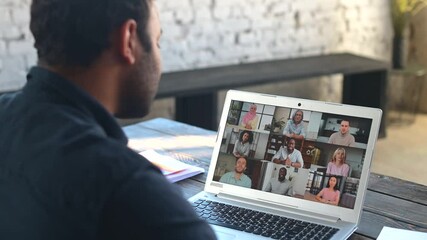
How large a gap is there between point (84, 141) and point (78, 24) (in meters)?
0.18

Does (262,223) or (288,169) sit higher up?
(288,169)

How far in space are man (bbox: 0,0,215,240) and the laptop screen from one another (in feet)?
1.89

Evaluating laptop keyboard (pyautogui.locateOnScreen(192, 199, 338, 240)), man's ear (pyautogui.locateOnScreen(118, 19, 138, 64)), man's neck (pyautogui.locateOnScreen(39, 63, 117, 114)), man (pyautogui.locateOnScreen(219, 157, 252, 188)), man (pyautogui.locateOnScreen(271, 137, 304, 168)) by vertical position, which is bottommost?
laptop keyboard (pyautogui.locateOnScreen(192, 199, 338, 240))

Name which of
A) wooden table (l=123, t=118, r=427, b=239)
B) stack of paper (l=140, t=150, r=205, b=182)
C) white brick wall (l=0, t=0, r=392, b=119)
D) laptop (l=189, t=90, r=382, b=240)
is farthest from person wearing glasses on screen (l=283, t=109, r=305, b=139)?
white brick wall (l=0, t=0, r=392, b=119)

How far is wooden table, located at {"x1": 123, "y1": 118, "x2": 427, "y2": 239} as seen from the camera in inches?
61.1

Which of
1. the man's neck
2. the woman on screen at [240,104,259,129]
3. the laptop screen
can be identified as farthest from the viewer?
the woman on screen at [240,104,259,129]

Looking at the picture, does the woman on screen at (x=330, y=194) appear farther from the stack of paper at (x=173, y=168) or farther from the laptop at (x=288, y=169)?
the stack of paper at (x=173, y=168)

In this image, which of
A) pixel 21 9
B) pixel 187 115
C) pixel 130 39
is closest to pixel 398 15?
pixel 187 115

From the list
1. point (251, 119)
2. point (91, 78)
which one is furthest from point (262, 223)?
point (91, 78)

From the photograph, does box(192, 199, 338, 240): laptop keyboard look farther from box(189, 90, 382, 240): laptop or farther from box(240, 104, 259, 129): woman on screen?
box(240, 104, 259, 129): woman on screen

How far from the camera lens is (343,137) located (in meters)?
1.56

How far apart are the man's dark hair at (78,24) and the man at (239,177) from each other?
2.19 ft

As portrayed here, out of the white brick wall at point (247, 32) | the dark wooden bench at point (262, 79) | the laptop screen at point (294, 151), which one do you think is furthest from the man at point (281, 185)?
the white brick wall at point (247, 32)

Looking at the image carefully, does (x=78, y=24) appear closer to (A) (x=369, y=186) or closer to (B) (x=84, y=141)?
(B) (x=84, y=141)
